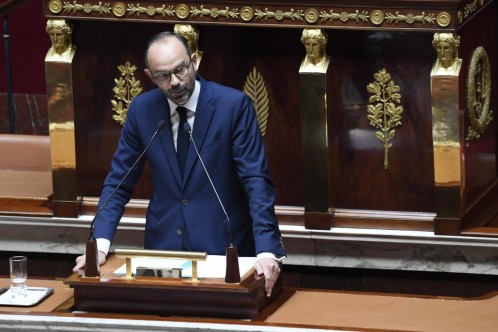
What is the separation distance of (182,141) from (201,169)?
0.10 metres

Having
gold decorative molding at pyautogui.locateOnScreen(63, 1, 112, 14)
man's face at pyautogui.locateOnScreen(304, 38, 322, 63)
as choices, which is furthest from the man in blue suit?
gold decorative molding at pyautogui.locateOnScreen(63, 1, 112, 14)

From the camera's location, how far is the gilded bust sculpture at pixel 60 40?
5207 mm

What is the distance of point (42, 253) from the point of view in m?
5.47

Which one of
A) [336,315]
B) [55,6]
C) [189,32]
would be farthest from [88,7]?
[336,315]

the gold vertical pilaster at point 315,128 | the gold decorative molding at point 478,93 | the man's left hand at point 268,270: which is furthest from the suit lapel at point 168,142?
the gold decorative molding at point 478,93

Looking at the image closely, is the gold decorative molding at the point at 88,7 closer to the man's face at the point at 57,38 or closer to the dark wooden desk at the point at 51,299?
the man's face at the point at 57,38

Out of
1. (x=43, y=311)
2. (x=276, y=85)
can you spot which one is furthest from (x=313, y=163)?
(x=43, y=311)

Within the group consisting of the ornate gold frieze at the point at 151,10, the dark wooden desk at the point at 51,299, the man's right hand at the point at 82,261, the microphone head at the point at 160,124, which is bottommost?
the dark wooden desk at the point at 51,299

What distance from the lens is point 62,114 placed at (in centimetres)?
528

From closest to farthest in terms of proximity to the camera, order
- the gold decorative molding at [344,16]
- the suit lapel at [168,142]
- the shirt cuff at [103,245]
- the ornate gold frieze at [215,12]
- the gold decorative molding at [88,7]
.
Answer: the shirt cuff at [103,245] < the suit lapel at [168,142] < the gold decorative molding at [344,16] < the ornate gold frieze at [215,12] < the gold decorative molding at [88,7]

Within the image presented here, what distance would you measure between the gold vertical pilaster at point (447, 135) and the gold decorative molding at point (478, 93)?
0.66 feet

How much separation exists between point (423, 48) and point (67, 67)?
1257mm

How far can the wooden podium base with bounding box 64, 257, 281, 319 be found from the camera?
374cm

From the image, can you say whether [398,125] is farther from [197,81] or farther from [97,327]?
[97,327]
